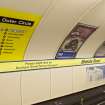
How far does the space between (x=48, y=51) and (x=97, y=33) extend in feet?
6.23

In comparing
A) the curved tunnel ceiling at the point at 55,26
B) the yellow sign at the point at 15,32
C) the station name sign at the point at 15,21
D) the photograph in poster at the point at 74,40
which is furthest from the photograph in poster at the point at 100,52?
the station name sign at the point at 15,21

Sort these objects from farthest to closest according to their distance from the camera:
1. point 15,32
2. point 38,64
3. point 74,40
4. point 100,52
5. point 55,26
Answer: point 100,52 < point 74,40 < point 38,64 < point 55,26 < point 15,32

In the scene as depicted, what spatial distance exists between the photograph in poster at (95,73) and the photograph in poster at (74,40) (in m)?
1.07

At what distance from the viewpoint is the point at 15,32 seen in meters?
4.37

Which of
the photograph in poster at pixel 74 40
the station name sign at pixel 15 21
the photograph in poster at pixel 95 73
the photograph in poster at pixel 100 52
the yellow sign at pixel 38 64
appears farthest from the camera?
the photograph in poster at pixel 100 52

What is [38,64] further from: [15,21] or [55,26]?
[15,21]

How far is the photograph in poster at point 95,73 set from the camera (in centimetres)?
728

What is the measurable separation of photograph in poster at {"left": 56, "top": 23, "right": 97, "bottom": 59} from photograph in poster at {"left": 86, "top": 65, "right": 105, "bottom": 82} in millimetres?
1075

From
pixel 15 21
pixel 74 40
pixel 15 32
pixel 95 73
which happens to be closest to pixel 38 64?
pixel 15 32

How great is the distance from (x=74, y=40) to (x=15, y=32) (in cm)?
233

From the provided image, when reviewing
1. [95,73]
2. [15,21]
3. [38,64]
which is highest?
[15,21]

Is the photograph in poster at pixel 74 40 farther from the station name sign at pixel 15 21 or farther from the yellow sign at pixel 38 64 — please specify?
the station name sign at pixel 15 21

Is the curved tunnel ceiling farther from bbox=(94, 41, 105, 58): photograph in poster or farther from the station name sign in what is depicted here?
bbox=(94, 41, 105, 58): photograph in poster

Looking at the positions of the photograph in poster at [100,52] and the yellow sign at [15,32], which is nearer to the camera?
the yellow sign at [15,32]
